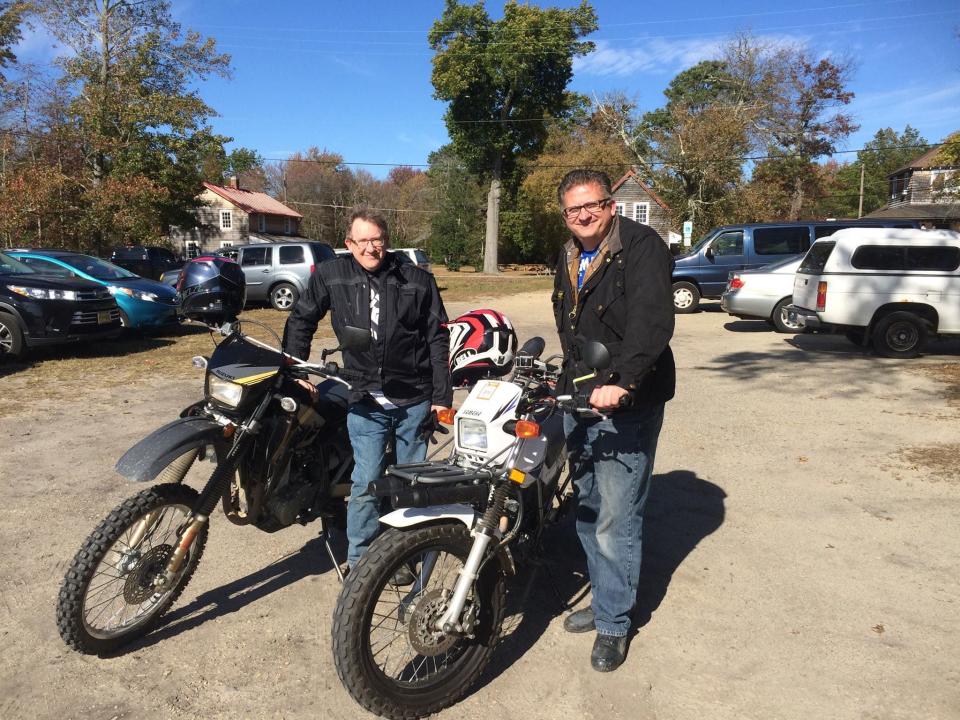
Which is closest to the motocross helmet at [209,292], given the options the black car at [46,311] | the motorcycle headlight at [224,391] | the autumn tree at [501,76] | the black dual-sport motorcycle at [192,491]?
the black dual-sport motorcycle at [192,491]

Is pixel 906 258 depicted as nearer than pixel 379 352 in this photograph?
No

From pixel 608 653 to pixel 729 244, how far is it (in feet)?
50.6

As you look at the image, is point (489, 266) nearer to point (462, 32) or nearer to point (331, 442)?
point (462, 32)

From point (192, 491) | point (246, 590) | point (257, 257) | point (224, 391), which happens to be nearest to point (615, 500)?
point (224, 391)

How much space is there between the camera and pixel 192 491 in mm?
3127

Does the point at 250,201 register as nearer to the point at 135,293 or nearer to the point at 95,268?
the point at 95,268

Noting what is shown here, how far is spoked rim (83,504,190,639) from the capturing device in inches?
117

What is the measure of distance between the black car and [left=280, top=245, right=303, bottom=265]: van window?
7684 mm

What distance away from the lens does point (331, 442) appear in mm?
3744

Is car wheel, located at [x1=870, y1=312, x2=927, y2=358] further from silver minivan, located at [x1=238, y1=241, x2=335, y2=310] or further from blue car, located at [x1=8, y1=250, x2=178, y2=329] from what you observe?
silver minivan, located at [x1=238, y1=241, x2=335, y2=310]

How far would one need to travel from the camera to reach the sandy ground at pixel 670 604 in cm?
281

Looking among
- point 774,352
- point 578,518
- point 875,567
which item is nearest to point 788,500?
point 875,567

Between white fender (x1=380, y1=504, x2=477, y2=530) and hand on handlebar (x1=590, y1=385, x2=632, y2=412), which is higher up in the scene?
hand on handlebar (x1=590, y1=385, x2=632, y2=412)

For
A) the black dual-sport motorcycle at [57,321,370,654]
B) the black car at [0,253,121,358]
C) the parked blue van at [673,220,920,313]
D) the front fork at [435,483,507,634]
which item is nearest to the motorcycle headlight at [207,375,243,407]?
the black dual-sport motorcycle at [57,321,370,654]
